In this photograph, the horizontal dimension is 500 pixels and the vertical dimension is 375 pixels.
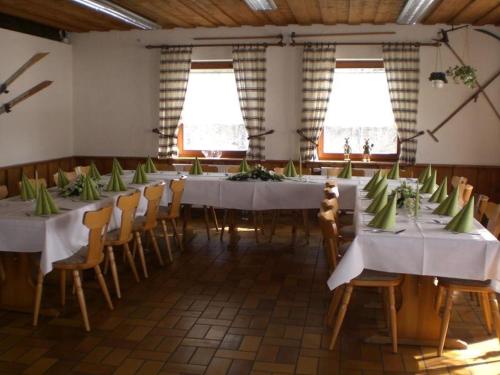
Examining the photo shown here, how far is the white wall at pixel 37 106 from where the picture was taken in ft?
24.1

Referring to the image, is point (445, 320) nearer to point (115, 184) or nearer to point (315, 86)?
point (115, 184)

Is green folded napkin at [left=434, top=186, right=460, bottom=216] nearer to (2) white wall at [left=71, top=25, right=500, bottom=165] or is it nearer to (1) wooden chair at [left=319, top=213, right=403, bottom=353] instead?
(1) wooden chair at [left=319, top=213, right=403, bottom=353]

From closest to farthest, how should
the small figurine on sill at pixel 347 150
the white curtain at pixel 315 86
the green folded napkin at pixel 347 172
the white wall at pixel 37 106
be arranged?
the green folded napkin at pixel 347 172
the white wall at pixel 37 106
the white curtain at pixel 315 86
the small figurine on sill at pixel 347 150

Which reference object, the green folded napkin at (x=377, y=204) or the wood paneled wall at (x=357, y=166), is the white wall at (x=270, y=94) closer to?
the wood paneled wall at (x=357, y=166)

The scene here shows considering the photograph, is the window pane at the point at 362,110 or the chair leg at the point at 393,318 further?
the window pane at the point at 362,110

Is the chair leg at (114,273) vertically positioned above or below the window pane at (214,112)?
below

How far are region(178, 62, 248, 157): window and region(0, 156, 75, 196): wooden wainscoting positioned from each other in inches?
75.6

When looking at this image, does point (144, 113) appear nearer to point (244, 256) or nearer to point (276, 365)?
point (244, 256)

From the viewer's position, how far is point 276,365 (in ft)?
11.2

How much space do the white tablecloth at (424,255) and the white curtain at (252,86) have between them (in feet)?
16.0

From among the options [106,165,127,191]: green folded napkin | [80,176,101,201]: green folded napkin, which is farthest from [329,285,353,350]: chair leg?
[106,165,127,191]: green folded napkin

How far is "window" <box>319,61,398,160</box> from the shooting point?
26.8 ft

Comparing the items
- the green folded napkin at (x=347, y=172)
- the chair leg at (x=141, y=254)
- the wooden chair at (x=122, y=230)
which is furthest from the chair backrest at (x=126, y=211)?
the green folded napkin at (x=347, y=172)

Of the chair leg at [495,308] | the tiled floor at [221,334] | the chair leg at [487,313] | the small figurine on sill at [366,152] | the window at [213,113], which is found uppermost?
the window at [213,113]
